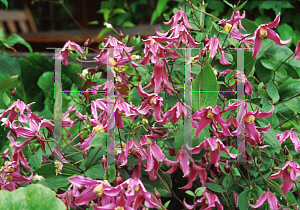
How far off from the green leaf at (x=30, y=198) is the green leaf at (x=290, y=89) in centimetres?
51

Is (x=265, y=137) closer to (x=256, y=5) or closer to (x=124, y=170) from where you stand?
(x=124, y=170)

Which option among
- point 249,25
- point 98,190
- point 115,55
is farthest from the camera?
point 249,25

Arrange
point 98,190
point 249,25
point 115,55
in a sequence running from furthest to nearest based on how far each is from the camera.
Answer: point 249,25 < point 115,55 < point 98,190

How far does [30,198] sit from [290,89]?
55 cm

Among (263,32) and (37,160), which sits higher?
(263,32)

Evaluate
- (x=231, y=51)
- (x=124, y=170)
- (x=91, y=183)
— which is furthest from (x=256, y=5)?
(x=91, y=183)

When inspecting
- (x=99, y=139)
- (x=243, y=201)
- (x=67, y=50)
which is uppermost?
(x=67, y=50)

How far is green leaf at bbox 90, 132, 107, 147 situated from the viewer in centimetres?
45

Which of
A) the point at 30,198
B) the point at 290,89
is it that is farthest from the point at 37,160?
the point at 290,89

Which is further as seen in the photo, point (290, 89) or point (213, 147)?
point (290, 89)

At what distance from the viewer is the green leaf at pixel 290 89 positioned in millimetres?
644

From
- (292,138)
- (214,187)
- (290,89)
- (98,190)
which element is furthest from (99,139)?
(290,89)

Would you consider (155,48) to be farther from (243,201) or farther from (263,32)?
(243,201)

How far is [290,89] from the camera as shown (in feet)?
2.15
